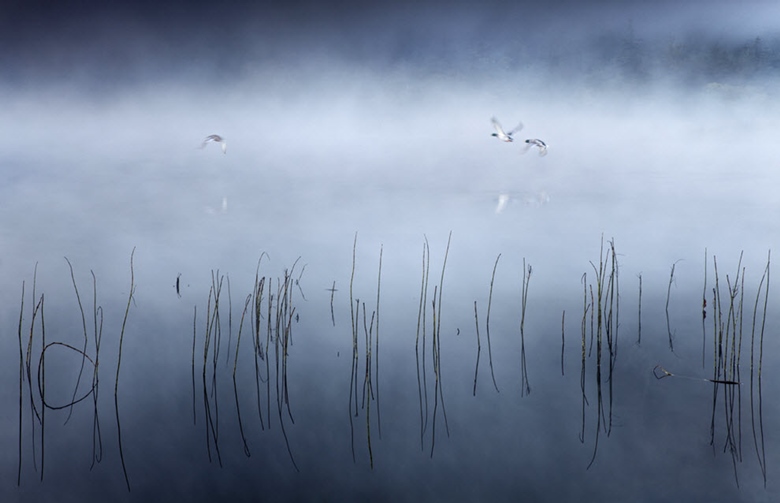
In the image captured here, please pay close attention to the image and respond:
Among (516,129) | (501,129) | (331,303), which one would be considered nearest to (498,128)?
(501,129)

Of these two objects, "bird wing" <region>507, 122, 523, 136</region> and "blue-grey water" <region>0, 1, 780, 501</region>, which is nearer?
"blue-grey water" <region>0, 1, 780, 501</region>

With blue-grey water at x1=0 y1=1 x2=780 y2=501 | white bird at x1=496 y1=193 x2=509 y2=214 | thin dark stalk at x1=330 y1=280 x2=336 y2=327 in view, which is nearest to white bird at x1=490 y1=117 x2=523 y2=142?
blue-grey water at x1=0 y1=1 x2=780 y2=501

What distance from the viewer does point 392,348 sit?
11.1ft

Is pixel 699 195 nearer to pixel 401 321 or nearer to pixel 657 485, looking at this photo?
pixel 401 321

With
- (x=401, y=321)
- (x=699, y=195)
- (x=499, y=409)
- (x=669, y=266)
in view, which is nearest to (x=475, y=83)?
(x=699, y=195)

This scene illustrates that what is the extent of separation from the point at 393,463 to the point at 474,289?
2.35m

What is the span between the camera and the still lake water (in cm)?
238

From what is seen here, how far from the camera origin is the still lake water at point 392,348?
2385mm

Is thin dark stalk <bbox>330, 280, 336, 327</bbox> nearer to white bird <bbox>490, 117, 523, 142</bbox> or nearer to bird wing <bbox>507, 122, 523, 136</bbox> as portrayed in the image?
bird wing <bbox>507, 122, 523, 136</bbox>

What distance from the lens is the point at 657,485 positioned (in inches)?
90.2

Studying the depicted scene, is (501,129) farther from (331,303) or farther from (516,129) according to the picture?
(331,303)

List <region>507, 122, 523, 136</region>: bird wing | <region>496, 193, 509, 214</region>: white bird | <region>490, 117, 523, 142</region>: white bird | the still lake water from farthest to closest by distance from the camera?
<region>490, 117, 523, 142</region>: white bird, <region>507, 122, 523, 136</region>: bird wing, <region>496, 193, 509, 214</region>: white bird, the still lake water

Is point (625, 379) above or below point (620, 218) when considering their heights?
below

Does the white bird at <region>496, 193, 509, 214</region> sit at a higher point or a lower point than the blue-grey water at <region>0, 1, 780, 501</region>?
higher
